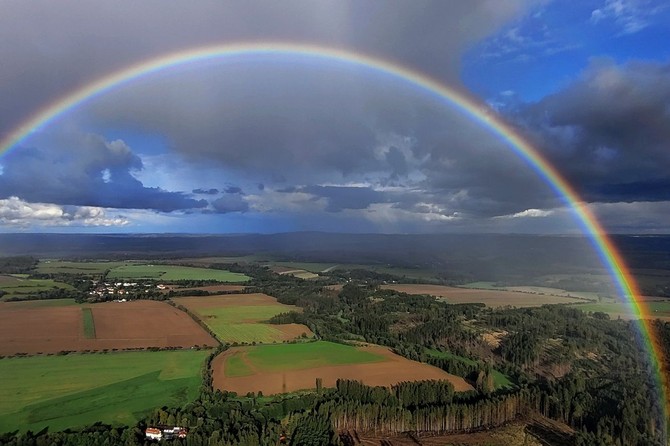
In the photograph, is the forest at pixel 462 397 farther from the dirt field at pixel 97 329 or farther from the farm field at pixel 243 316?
the dirt field at pixel 97 329

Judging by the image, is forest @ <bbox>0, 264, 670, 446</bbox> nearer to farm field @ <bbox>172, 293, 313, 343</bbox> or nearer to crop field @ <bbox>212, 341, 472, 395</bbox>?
crop field @ <bbox>212, 341, 472, 395</bbox>

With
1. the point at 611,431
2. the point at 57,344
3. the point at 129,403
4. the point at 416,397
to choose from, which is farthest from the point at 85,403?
the point at 611,431

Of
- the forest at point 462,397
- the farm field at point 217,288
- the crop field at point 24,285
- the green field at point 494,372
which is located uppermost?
the crop field at point 24,285

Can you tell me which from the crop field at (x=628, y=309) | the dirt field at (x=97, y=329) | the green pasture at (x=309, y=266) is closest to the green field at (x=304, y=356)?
the dirt field at (x=97, y=329)

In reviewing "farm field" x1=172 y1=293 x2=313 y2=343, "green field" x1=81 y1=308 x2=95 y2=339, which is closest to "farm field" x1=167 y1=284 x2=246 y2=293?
"farm field" x1=172 y1=293 x2=313 y2=343

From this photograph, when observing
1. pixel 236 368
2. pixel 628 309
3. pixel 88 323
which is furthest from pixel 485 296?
pixel 88 323

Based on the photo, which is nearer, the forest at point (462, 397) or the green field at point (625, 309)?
the forest at point (462, 397)
